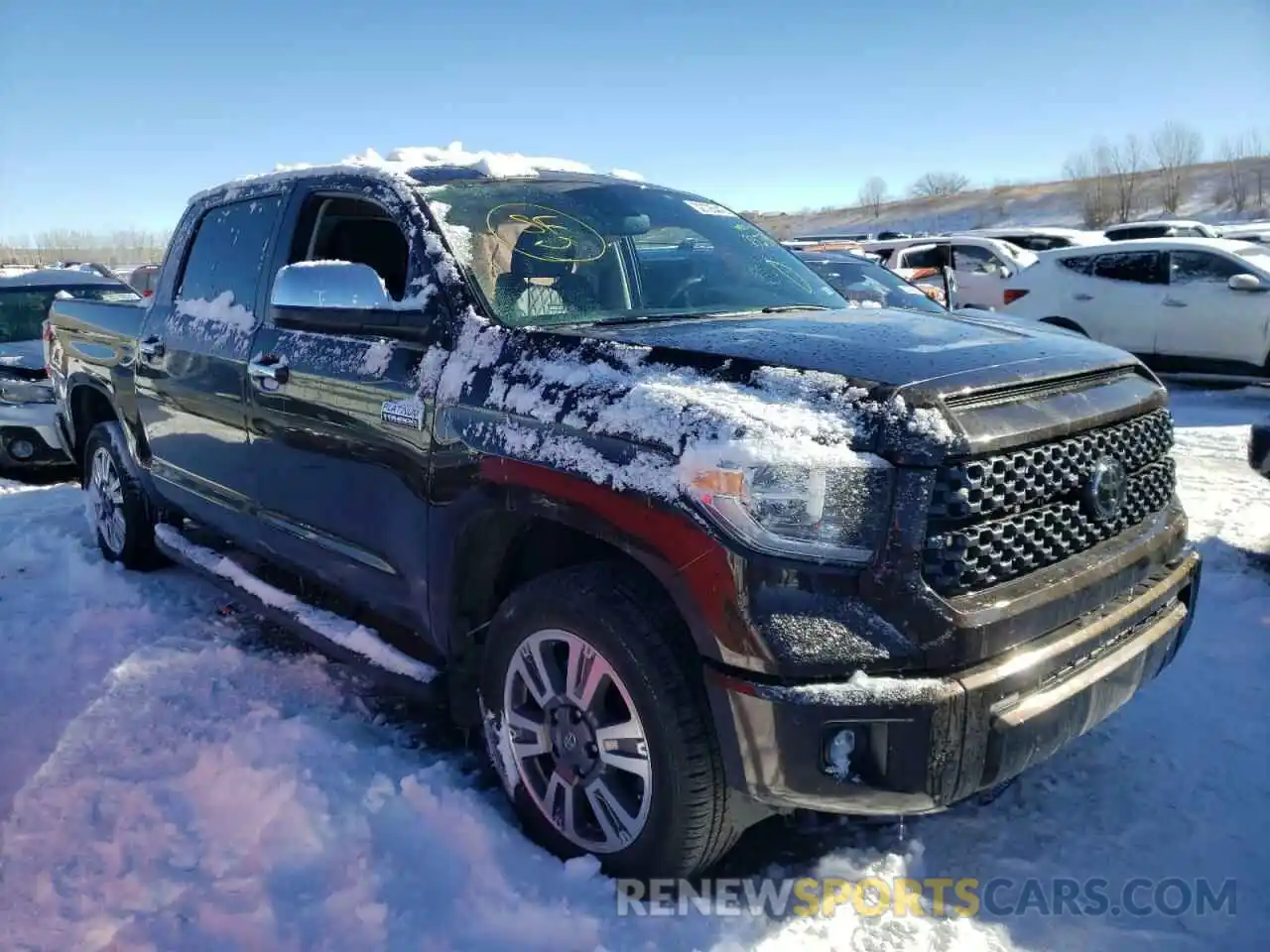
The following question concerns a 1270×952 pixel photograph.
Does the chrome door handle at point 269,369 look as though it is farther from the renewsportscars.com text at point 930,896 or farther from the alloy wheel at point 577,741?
the renewsportscars.com text at point 930,896

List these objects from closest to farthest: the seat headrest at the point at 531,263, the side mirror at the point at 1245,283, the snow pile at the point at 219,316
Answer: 1. the seat headrest at the point at 531,263
2. the snow pile at the point at 219,316
3. the side mirror at the point at 1245,283

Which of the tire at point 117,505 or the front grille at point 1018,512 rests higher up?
the front grille at point 1018,512

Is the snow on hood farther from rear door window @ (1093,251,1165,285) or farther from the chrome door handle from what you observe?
rear door window @ (1093,251,1165,285)

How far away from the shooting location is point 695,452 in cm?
216

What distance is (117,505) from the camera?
5.23m

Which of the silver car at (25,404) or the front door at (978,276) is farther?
the front door at (978,276)

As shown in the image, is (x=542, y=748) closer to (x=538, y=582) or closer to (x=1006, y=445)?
(x=538, y=582)

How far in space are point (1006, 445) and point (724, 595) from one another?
732 millimetres

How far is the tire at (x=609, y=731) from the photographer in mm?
2283

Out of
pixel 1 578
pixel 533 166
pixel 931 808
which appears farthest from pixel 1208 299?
pixel 1 578

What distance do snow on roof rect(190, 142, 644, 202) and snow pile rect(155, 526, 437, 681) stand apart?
1552 mm

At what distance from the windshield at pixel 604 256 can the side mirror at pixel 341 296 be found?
281 millimetres

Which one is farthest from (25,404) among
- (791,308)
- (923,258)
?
(923,258)

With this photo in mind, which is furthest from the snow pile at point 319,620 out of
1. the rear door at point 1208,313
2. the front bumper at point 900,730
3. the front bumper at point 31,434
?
the rear door at point 1208,313
